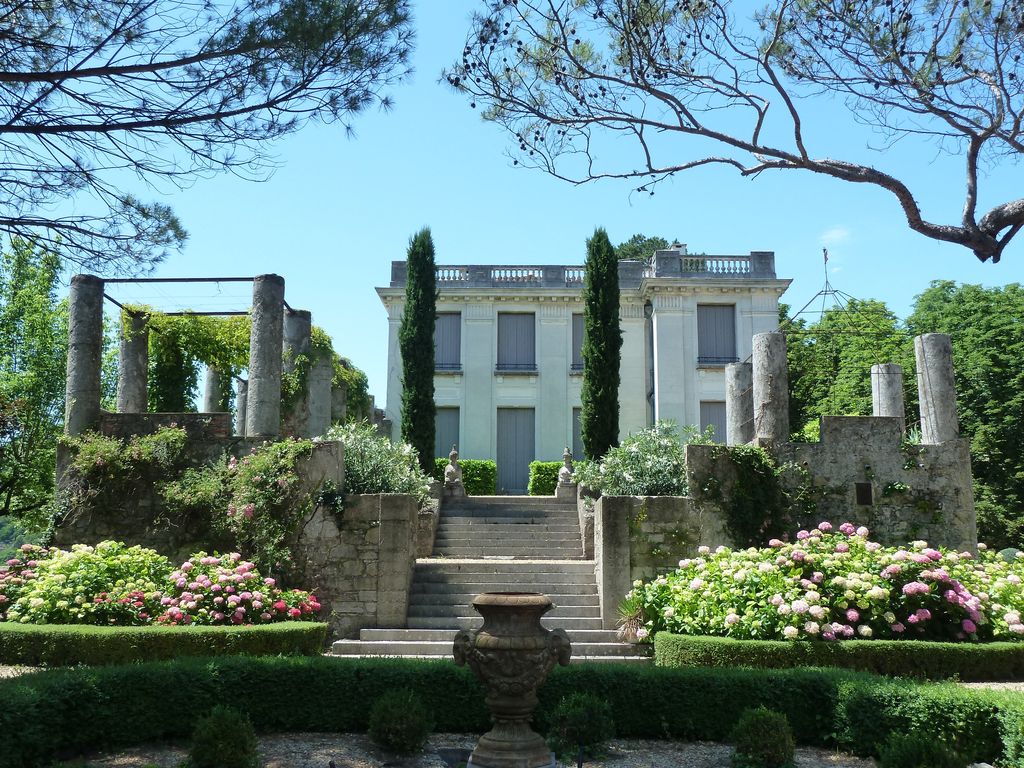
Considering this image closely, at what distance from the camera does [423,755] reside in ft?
22.9

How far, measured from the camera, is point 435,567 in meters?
13.1

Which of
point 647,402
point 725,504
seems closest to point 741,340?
point 647,402

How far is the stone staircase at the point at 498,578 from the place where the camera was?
11148 mm

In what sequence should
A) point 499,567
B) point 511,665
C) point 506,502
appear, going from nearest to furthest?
point 511,665 → point 499,567 → point 506,502

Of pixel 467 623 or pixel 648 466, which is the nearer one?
pixel 467 623

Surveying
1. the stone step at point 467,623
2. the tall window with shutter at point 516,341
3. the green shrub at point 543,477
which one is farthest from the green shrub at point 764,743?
the tall window with shutter at point 516,341

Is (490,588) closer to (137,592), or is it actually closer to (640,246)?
(137,592)

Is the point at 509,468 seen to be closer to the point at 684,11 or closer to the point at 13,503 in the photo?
the point at 13,503

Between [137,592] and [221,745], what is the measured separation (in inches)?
194

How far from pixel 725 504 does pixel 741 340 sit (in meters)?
13.5

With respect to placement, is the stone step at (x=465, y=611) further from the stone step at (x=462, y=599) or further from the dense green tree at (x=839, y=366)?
the dense green tree at (x=839, y=366)

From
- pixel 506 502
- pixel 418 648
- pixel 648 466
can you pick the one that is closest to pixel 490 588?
pixel 418 648

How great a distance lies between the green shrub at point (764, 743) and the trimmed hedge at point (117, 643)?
4961 mm

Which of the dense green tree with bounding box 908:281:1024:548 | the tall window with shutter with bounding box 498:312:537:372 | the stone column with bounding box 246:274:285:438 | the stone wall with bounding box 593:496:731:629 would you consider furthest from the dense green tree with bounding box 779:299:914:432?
the stone column with bounding box 246:274:285:438
